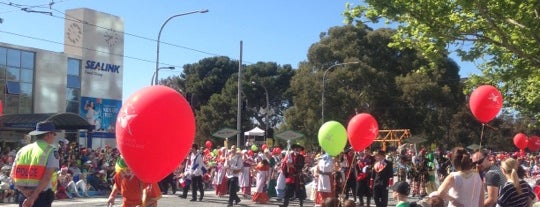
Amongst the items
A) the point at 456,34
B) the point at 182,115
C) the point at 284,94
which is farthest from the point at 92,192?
the point at 284,94

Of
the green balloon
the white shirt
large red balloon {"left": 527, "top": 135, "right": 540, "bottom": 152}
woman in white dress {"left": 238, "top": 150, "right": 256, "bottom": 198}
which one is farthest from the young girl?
large red balloon {"left": 527, "top": 135, "right": 540, "bottom": 152}

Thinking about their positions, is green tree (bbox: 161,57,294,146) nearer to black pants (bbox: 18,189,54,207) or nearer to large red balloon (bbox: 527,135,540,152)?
large red balloon (bbox: 527,135,540,152)

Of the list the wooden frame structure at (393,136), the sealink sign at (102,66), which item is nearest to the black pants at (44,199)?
the wooden frame structure at (393,136)

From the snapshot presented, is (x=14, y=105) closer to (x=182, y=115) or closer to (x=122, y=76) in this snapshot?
(x=122, y=76)

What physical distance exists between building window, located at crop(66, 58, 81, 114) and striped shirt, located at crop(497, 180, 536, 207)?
38.6m

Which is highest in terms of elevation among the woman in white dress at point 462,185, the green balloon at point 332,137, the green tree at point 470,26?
the green tree at point 470,26

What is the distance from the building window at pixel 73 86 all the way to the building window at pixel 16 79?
11.2 feet

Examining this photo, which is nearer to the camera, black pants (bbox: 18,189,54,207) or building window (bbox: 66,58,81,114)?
black pants (bbox: 18,189,54,207)

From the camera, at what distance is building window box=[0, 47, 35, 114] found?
37.6m

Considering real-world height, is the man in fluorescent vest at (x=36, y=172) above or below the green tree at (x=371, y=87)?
below

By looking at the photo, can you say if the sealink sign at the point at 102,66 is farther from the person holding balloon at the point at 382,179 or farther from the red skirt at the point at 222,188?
the person holding balloon at the point at 382,179

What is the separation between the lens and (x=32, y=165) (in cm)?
720

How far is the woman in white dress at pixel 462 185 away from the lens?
7.18m

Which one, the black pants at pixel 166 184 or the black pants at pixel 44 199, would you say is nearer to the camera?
the black pants at pixel 44 199
